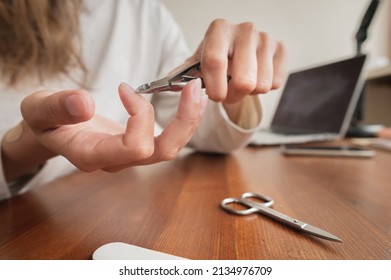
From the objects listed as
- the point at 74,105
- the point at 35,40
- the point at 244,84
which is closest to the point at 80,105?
the point at 74,105

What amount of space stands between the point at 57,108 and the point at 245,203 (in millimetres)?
139

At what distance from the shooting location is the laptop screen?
1.54ft

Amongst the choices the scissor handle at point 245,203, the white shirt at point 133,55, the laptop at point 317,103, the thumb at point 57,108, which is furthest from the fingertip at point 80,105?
the laptop at point 317,103

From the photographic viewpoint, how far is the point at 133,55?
481 millimetres

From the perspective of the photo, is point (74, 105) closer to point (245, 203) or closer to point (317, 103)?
point (245, 203)

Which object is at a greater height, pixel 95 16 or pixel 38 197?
pixel 95 16

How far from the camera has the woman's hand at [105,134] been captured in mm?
139

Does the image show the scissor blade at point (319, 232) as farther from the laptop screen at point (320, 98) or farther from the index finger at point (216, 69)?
the laptop screen at point (320, 98)

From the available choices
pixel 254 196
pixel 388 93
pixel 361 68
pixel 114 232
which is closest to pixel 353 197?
pixel 254 196

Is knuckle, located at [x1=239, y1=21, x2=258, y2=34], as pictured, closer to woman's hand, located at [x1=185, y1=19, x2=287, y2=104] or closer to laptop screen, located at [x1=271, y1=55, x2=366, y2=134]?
woman's hand, located at [x1=185, y1=19, x2=287, y2=104]

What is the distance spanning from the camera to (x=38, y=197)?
0.81 ft

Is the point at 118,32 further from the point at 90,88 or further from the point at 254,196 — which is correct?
the point at 254,196
